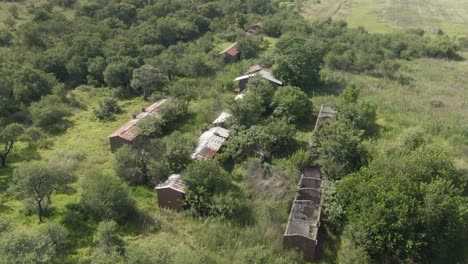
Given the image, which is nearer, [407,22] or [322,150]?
[322,150]

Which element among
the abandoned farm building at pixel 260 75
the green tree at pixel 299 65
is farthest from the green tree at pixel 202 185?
the green tree at pixel 299 65

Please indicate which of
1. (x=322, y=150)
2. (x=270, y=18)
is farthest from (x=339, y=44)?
(x=322, y=150)

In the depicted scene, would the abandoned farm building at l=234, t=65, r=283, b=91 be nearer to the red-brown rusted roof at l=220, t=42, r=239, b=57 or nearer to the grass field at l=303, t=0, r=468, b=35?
the red-brown rusted roof at l=220, t=42, r=239, b=57

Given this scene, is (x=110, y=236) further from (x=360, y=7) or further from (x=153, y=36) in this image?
(x=360, y=7)

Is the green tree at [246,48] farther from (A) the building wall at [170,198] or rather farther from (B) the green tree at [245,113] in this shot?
(A) the building wall at [170,198]

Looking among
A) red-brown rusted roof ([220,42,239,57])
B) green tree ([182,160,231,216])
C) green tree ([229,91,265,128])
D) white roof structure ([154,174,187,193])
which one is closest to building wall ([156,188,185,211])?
white roof structure ([154,174,187,193])

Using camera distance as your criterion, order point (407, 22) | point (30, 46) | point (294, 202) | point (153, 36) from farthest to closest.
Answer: point (407, 22) → point (153, 36) → point (30, 46) → point (294, 202)

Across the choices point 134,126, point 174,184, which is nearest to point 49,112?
point 134,126
